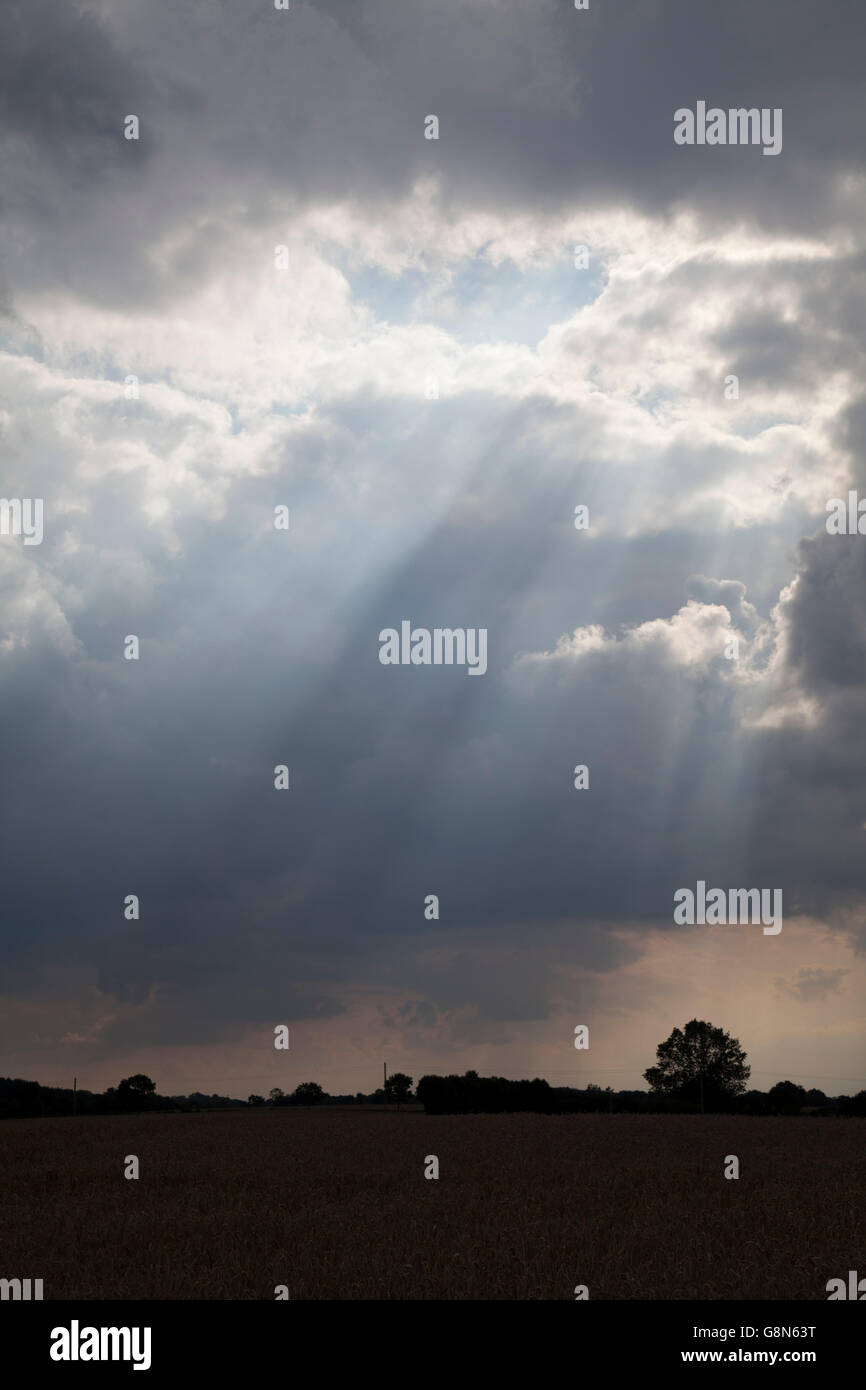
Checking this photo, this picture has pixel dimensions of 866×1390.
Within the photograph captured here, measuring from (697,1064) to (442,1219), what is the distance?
120780 mm

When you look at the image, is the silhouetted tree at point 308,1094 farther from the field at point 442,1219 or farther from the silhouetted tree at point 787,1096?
the field at point 442,1219

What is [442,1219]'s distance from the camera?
21.2m

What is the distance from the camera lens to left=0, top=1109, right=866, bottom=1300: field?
16031mm

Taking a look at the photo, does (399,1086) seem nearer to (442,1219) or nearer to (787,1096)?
(787,1096)

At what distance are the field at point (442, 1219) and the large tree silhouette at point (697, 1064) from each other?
9532 cm

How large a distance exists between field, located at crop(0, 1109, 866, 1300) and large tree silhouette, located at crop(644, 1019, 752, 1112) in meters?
95.3

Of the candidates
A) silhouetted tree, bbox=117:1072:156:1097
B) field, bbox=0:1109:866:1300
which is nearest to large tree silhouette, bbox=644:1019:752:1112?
silhouetted tree, bbox=117:1072:156:1097

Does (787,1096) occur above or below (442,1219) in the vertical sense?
below

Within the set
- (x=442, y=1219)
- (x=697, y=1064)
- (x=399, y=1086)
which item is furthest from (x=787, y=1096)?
(x=442, y=1219)

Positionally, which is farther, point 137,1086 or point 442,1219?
point 137,1086

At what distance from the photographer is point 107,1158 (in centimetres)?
3744

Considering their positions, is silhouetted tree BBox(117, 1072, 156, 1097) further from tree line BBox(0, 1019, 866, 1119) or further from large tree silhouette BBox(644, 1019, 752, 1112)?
large tree silhouette BBox(644, 1019, 752, 1112)

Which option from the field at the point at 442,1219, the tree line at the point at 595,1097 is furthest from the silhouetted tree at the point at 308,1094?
the field at the point at 442,1219
